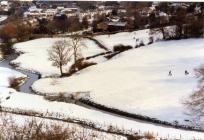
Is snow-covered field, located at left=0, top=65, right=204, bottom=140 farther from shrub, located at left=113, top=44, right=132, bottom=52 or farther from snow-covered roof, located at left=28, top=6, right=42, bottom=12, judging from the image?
snow-covered roof, located at left=28, top=6, right=42, bottom=12

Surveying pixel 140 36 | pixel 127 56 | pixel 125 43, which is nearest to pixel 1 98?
pixel 127 56

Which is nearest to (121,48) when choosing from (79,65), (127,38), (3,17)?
(127,38)

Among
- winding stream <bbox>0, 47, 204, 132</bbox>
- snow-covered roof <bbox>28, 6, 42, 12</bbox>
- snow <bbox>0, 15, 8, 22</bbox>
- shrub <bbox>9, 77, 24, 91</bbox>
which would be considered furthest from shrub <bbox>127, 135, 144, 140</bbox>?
snow-covered roof <bbox>28, 6, 42, 12</bbox>

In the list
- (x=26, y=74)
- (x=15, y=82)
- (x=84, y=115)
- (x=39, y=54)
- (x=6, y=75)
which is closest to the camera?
(x=84, y=115)

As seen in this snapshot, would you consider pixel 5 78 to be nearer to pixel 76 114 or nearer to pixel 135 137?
pixel 76 114

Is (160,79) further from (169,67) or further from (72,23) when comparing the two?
(72,23)

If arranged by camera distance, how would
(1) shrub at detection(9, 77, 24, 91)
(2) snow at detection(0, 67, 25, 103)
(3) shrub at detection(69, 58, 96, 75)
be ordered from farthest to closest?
(3) shrub at detection(69, 58, 96, 75), (1) shrub at detection(9, 77, 24, 91), (2) snow at detection(0, 67, 25, 103)
